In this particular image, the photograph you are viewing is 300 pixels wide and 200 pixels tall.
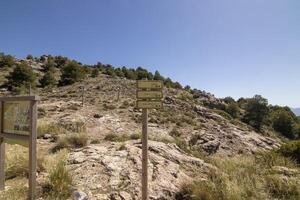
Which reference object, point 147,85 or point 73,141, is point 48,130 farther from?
point 147,85

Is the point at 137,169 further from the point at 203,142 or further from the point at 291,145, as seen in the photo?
the point at 203,142

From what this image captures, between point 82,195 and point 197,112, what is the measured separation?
22594mm

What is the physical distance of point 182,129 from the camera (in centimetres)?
2022

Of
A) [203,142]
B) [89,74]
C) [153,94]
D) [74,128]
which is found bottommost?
[203,142]

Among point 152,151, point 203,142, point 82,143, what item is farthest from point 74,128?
point 203,142

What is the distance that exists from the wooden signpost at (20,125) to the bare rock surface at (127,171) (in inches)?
47.6

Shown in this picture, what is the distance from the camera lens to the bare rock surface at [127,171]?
600 cm

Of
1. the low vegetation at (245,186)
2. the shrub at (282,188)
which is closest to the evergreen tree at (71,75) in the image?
the low vegetation at (245,186)

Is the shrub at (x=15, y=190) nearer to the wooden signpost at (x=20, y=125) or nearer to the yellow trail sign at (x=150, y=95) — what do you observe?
the wooden signpost at (x=20, y=125)

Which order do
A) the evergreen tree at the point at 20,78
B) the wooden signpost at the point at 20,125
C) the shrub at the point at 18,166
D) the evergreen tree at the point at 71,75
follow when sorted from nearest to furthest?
the wooden signpost at the point at 20,125, the shrub at the point at 18,166, the evergreen tree at the point at 20,78, the evergreen tree at the point at 71,75

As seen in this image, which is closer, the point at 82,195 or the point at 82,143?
the point at 82,195

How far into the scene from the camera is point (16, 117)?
5.52 metres

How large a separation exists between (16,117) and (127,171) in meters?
2.88

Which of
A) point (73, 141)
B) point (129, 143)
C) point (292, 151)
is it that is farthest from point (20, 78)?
point (292, 151)
